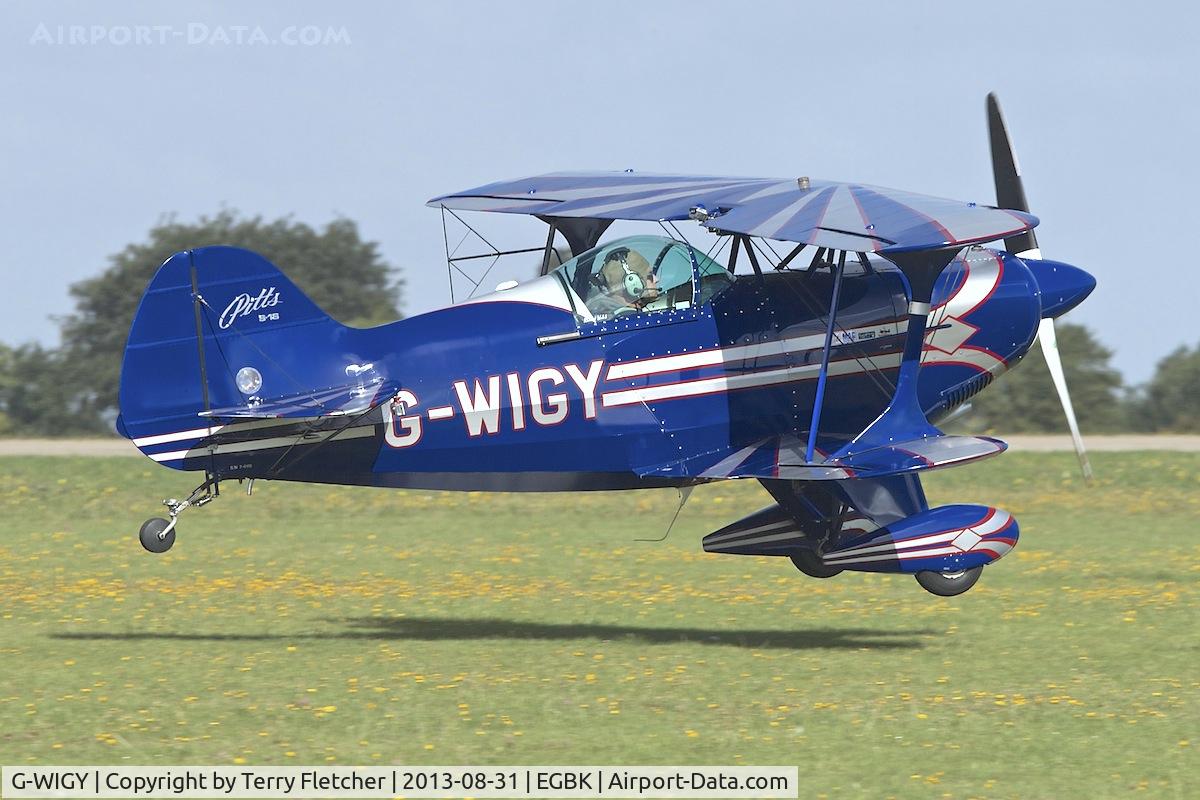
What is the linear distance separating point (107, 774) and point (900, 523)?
20.8 feet

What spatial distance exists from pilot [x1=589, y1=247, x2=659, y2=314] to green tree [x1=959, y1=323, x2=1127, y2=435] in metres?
25.8

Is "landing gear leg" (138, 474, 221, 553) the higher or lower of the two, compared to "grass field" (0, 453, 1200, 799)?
higher

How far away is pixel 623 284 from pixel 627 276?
71 mm

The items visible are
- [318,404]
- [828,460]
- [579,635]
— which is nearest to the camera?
[318,404]

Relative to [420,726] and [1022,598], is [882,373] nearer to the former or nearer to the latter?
[1022,598]

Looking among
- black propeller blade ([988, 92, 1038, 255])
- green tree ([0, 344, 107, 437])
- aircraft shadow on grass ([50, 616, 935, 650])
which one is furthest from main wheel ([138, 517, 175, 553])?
green tree ([0, 344, 107, 437])

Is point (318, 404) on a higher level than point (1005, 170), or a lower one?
lower

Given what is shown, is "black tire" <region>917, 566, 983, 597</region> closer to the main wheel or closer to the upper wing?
the upper wing

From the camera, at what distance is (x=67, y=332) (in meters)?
48.1

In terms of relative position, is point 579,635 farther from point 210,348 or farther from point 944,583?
point 210,348

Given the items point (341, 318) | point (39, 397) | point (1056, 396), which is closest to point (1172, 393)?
point (1056, 396)

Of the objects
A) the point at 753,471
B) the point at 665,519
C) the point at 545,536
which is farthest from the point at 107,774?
the point at 665,519

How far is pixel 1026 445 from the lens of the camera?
3122cm

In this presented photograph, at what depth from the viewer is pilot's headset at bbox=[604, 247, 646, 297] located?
1280 centimetres
